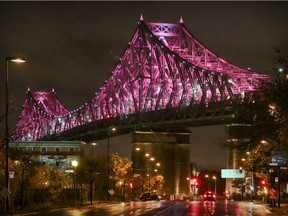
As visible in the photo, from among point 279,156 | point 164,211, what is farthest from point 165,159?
point 279,156

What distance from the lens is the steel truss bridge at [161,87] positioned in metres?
102

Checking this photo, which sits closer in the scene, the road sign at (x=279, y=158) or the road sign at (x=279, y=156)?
the road sign at (x=279, y=156)

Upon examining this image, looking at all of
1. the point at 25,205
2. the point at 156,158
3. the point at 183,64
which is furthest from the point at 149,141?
the point at 25,205

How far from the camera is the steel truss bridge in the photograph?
102m

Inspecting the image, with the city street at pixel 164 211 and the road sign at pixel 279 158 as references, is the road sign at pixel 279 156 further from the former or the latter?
the city street at pixel 164 211

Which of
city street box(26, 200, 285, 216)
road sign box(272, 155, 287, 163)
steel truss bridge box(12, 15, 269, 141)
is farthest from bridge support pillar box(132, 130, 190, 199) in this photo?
road sign box(272, 155, 287, 163)

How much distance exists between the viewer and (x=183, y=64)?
11750cm

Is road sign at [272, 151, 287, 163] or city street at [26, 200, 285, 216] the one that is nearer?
road sign at [272, 151, 287, 163]

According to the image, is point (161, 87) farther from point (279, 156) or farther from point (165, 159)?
point (279, 156)

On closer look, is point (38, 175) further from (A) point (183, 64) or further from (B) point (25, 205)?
(A) point (183, 64)

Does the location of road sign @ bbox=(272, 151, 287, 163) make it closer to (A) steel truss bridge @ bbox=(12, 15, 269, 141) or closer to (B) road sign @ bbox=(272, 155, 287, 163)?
(B) road sign @ bbox=(272, 155, 287, 163)

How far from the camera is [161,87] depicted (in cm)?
12588

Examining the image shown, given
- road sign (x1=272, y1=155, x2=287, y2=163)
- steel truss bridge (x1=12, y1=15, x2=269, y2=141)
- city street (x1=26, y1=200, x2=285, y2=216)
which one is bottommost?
city street (x1=26, y1=200, x2=285, y2=216)

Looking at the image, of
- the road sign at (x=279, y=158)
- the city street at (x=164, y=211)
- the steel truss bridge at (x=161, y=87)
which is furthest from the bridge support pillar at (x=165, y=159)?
the road sign at (x=279, y=158)
